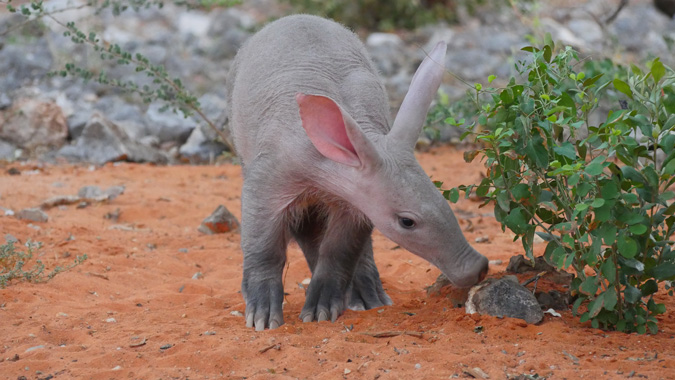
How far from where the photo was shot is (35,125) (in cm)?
1077

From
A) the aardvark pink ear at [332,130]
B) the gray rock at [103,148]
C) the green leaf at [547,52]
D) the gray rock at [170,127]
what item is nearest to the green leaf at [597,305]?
the green leaf at [547,52]

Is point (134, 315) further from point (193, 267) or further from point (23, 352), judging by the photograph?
point (193, 267)

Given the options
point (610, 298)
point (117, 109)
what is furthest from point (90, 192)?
point (610, 298)

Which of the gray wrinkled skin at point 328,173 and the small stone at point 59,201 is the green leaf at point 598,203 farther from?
the small stone at point 59,201

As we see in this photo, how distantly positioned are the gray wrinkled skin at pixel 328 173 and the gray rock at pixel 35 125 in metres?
5.72

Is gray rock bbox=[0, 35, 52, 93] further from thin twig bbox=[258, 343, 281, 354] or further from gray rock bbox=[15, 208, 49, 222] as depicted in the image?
thin twig bbox=[258, 343, 281, 354]

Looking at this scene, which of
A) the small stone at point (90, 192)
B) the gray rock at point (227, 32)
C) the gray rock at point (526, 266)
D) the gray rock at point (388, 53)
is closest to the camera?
the gray rock at point (526, 266)

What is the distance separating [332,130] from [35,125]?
7.66 m

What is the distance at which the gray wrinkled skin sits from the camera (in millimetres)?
4363

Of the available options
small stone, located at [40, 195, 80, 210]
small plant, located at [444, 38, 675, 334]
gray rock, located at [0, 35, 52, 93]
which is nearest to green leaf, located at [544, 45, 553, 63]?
small plant, located at [444, 38, 675, 334]

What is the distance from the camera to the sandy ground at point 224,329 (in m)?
3.85

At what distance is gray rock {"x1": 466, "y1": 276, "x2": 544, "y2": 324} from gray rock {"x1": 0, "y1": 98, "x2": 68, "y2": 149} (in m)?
7.78

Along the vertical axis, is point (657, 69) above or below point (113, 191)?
above

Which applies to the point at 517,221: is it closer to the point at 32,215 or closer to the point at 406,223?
the point at 406,223
